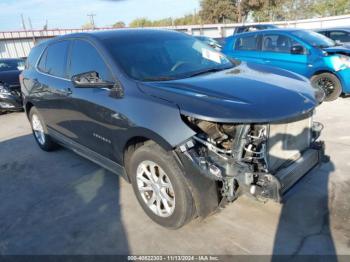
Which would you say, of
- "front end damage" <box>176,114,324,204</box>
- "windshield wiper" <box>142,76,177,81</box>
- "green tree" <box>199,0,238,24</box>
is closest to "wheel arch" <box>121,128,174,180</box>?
"front end damage" <box>176,114,324,204</box>

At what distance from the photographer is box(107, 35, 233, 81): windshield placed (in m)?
Answer: 3.35

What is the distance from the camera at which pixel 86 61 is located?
378 cm

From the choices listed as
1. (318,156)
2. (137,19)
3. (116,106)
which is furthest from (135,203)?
(137,19)

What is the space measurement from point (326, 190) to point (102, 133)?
253cm

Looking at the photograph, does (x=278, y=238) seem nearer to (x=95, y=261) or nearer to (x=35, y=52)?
(x=95, y=261)

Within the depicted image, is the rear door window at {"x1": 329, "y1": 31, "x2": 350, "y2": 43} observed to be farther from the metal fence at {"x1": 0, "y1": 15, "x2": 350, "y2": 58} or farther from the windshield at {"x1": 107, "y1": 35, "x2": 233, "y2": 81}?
the metal fence at {"x1": 0, "y1": 15, "x2": 350, "y2": 58}

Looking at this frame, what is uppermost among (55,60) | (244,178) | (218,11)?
(218,11)

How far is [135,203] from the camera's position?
3.67 metres

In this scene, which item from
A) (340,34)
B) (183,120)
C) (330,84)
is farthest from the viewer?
(340,34)

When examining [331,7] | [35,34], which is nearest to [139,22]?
[331,7]

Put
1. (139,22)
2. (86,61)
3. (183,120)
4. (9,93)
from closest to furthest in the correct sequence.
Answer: (183,120) → (86,61) → (9,93) → (139,22)

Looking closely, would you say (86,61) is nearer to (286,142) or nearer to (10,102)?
(286,142)

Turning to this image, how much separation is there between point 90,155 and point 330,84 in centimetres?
570

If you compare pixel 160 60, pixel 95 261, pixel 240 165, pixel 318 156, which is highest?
pixel 160 60
